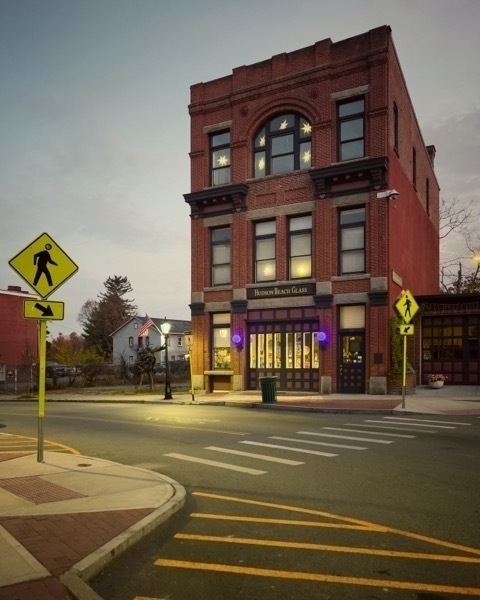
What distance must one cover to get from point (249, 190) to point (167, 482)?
20441 mm

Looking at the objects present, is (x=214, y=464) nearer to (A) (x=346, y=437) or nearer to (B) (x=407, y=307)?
(A) (x=346, y=437)

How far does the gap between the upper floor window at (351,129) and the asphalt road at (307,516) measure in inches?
582

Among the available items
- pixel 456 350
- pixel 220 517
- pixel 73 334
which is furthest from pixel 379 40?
pixel 73 334

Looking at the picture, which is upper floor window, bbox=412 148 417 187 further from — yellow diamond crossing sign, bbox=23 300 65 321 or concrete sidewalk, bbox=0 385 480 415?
yellow diamond crossing sign, bbox=23 300 65 321

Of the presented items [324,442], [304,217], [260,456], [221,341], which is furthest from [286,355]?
Result: [260,456]

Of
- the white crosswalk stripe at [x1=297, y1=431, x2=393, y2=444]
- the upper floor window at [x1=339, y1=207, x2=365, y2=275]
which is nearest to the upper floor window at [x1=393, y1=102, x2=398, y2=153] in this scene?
the upper floor window at [x1=339, y1=207, x2=365, y2=275]

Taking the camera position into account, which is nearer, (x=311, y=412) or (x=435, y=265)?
(x=311, y=412)

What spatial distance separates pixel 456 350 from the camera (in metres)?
26.1

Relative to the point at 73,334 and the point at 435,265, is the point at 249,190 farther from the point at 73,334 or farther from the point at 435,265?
the point at 73,334

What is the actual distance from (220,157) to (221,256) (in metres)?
5.16

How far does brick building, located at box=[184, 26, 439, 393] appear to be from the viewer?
23.3 metres

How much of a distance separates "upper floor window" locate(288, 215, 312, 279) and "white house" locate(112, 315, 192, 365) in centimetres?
4709

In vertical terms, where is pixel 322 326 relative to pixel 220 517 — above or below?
above

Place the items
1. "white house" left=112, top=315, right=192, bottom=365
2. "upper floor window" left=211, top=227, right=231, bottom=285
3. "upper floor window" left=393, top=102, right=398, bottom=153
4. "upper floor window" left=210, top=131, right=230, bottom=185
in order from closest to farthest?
"upper floor window" left=393, top=102, right=398, bottom=153 < "upper floor window" left=211, top=227, right=231, bottom=285 < "upper floor window" left=210, top=131, right=230, bottom=185 < "white house" left=112, top=315, right=192, bottom=365
